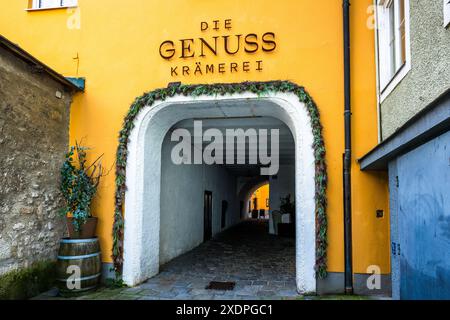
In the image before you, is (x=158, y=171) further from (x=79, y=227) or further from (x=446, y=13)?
(x=446, y=13)

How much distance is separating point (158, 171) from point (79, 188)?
1.35 m

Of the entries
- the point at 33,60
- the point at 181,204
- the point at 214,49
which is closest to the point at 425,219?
the point at 214,49

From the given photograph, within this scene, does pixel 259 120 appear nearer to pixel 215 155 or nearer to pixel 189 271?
pixel 189 271

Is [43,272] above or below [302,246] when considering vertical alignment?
below

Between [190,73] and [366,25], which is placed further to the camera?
[190,73]

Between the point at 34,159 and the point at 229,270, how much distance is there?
391cm

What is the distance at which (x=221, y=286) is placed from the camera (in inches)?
213

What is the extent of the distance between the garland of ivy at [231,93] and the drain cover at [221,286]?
1396mm

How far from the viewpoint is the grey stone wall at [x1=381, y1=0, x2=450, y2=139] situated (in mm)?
2908

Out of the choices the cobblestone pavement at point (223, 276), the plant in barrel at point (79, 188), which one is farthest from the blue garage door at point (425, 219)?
the plant in barrel at point (79, 188)

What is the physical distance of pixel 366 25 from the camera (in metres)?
5.09

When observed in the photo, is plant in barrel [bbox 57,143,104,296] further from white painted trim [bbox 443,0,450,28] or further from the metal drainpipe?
white painted trim [bbox 443,0,450,28]

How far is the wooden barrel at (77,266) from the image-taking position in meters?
4.79

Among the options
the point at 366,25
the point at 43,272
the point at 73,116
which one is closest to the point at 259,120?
the point at 366,25
